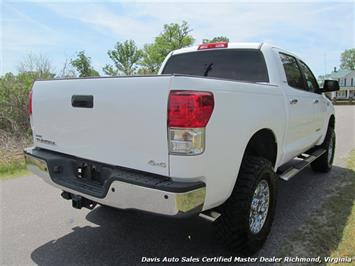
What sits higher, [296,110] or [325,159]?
[296,110]

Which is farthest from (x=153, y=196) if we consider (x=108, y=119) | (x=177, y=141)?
(x=108, y=119)

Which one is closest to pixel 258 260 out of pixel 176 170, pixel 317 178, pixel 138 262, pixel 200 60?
pixel 138 262

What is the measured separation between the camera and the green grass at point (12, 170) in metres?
5.95

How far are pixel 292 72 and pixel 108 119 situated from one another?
292 cm

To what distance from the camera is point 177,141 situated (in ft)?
7.56

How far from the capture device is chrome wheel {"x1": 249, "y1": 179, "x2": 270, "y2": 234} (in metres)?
3.13

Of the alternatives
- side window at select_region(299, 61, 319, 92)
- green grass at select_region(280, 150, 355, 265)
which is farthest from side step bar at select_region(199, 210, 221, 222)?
side window at select_region(299, 61, 319, 92)

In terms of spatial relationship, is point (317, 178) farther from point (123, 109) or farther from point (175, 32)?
point (175, 32)

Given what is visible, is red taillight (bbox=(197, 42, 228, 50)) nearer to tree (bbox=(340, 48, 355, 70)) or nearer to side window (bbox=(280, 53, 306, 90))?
side window (bbox=(280, 53, 306, 90))

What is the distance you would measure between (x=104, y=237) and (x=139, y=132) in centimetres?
162

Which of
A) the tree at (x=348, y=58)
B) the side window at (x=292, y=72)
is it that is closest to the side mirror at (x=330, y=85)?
the side window at (x=292, y=72)

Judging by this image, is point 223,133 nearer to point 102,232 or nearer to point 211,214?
point 211,214

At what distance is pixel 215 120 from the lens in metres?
2.40

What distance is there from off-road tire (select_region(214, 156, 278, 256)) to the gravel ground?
0.20 metres
